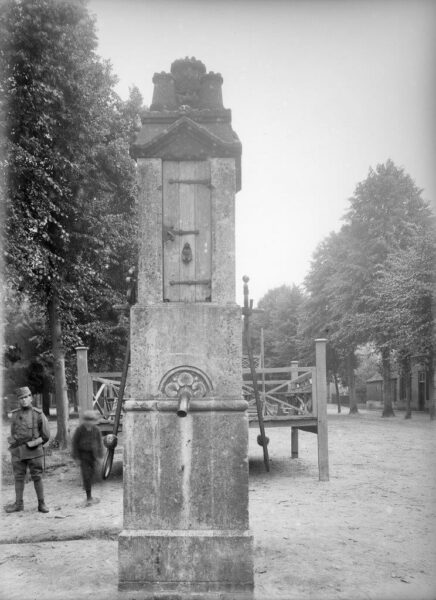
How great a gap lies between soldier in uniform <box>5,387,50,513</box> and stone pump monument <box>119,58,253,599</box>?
432 centimetres

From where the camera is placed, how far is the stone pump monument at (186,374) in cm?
452

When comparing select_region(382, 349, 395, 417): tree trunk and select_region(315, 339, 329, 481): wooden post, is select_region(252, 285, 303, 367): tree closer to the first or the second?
select_region(382, 349, 395, 417): tree trunk

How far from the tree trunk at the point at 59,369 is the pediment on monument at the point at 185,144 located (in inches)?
421

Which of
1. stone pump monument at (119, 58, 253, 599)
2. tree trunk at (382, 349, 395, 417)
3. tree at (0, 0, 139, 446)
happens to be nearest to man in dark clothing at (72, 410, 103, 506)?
tree at (0, 0, 139, 446)

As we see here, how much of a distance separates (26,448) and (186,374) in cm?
482

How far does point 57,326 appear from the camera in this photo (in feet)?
50.0

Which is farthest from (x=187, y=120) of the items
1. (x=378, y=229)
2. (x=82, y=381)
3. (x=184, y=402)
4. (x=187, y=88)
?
(x=378, y=229)

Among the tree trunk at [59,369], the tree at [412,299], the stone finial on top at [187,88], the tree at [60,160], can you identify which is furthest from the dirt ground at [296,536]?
the tree at [412,299]

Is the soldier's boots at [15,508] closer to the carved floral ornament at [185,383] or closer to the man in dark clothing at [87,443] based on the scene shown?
the man in dark clothing at [87,443]

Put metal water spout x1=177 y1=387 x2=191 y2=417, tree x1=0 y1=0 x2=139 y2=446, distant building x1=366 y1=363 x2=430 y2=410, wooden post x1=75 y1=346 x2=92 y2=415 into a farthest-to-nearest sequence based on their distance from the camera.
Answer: distant building x1=366 y1=363 x2=430 y2=410 → tree x1=0 y1=0 x2=139 y2=446 → wooden post x1=75 y1=346 x2=92 y2=415 → metal water spout x1=177 y1=387 x2=191 y2=417

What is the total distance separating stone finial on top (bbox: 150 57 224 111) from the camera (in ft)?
16.8

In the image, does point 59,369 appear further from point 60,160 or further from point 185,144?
point 185,144

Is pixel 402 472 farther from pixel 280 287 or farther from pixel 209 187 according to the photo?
pixel 280 287

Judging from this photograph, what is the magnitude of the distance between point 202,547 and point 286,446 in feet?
41.6
